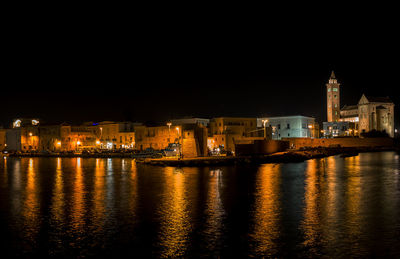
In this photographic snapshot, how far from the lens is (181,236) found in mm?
10805

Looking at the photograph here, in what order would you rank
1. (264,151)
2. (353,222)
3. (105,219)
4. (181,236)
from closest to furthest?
(181,236) < (353,222) < (105,219) < (264,151)

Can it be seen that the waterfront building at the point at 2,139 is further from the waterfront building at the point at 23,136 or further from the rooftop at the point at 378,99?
the rooftop at the point at 378,99

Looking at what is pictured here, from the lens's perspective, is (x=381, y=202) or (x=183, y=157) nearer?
(x=381, y=202)

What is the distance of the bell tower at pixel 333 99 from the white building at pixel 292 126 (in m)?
9.97

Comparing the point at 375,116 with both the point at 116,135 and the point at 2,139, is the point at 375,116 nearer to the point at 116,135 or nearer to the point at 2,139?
the point at 116,135

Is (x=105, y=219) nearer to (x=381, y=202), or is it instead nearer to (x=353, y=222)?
(x=353, y=222)

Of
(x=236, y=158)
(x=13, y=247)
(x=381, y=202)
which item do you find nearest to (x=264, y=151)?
(x=236, y=158)

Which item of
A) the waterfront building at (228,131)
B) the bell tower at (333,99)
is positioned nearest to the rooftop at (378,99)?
the bell tower at (333,99)

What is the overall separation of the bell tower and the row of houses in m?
6.55

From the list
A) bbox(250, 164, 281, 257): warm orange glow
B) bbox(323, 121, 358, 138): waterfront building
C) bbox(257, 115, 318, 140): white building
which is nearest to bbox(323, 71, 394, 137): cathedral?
bbox(323, 121, 358, 138): waterfront building

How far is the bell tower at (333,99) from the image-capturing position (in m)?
70.4

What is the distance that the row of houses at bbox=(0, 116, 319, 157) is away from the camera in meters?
49.1

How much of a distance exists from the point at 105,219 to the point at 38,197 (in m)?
6.69

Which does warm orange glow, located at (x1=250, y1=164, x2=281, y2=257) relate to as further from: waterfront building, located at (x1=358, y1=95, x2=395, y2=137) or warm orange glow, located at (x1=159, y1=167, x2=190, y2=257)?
waterfront building, located at (x1=358, y1=95, x2=395, y2=137)
